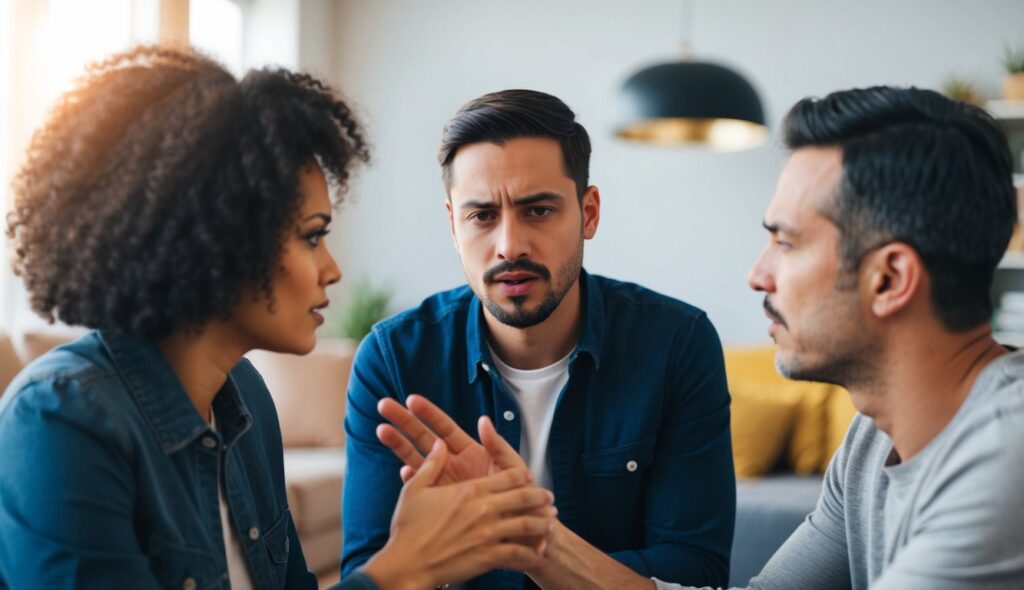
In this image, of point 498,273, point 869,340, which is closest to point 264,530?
point 498,273

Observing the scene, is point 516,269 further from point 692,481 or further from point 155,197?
point 155,197

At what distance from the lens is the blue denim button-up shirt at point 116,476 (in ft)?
3.26

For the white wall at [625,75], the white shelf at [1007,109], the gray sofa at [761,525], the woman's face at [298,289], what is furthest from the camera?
the white wall at [625,75]

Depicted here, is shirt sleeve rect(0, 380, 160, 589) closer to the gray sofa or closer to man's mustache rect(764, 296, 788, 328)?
man's mustache rect(764, 296, 788, 328)

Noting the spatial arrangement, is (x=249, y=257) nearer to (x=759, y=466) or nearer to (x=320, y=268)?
(x=320, y=268)

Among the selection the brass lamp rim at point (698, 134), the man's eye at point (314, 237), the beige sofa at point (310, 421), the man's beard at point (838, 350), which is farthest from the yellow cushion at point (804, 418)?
the man's eye at point (314, 237)

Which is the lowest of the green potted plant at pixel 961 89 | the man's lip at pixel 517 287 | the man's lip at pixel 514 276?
the man's lip at pixel 517 287

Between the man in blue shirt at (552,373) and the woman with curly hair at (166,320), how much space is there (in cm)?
52

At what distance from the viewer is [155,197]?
1.09 m

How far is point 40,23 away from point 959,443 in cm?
417

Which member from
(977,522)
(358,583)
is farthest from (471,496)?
(977,522)

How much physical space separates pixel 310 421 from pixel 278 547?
10.1 feet

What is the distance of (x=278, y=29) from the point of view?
5.70 m

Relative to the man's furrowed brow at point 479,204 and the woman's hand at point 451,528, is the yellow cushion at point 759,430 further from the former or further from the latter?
the woman's hand at point 451,528
